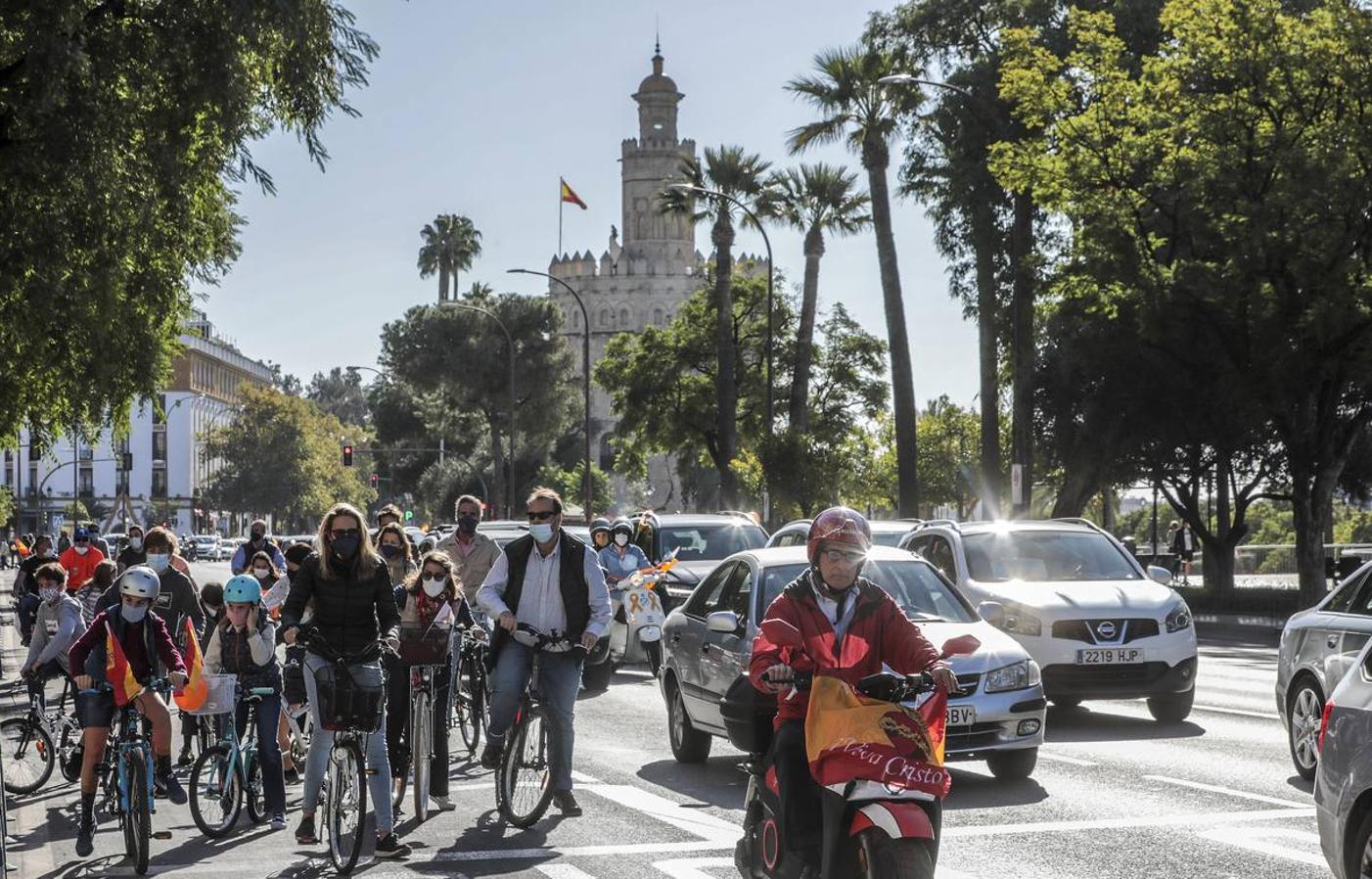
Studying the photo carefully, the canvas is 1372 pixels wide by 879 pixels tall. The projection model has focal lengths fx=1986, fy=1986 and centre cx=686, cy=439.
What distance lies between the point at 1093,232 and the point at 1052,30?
37.4 ft

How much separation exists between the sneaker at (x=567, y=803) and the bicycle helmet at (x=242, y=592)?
207 cm

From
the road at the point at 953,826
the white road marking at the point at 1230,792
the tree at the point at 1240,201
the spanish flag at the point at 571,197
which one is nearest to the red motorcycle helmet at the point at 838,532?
the road at the point at 953,826

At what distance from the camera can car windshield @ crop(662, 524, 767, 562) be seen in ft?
83.0

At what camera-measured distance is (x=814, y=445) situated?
61562mm

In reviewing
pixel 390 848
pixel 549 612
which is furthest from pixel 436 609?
pixel 390 848

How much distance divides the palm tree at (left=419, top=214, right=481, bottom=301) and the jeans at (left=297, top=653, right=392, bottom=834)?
385 feet

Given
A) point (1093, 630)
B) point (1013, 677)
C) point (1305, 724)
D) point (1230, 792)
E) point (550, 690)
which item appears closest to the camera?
point (550, 690)

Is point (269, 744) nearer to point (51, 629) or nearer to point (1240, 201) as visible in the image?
point (51, 629)

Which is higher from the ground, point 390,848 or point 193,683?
point 193,683

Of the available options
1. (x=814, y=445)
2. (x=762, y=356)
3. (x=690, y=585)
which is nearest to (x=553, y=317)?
(x=762, y=356)

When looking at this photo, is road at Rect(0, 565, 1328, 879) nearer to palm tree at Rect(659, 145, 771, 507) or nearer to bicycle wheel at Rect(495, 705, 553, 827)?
bicycle wheel at Rect(495, 705, 553, 827)

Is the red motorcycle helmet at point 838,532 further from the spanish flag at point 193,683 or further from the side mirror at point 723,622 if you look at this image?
the spanish flag at point 193,683

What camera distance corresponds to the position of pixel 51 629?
16.6 m

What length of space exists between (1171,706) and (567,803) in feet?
22.8
